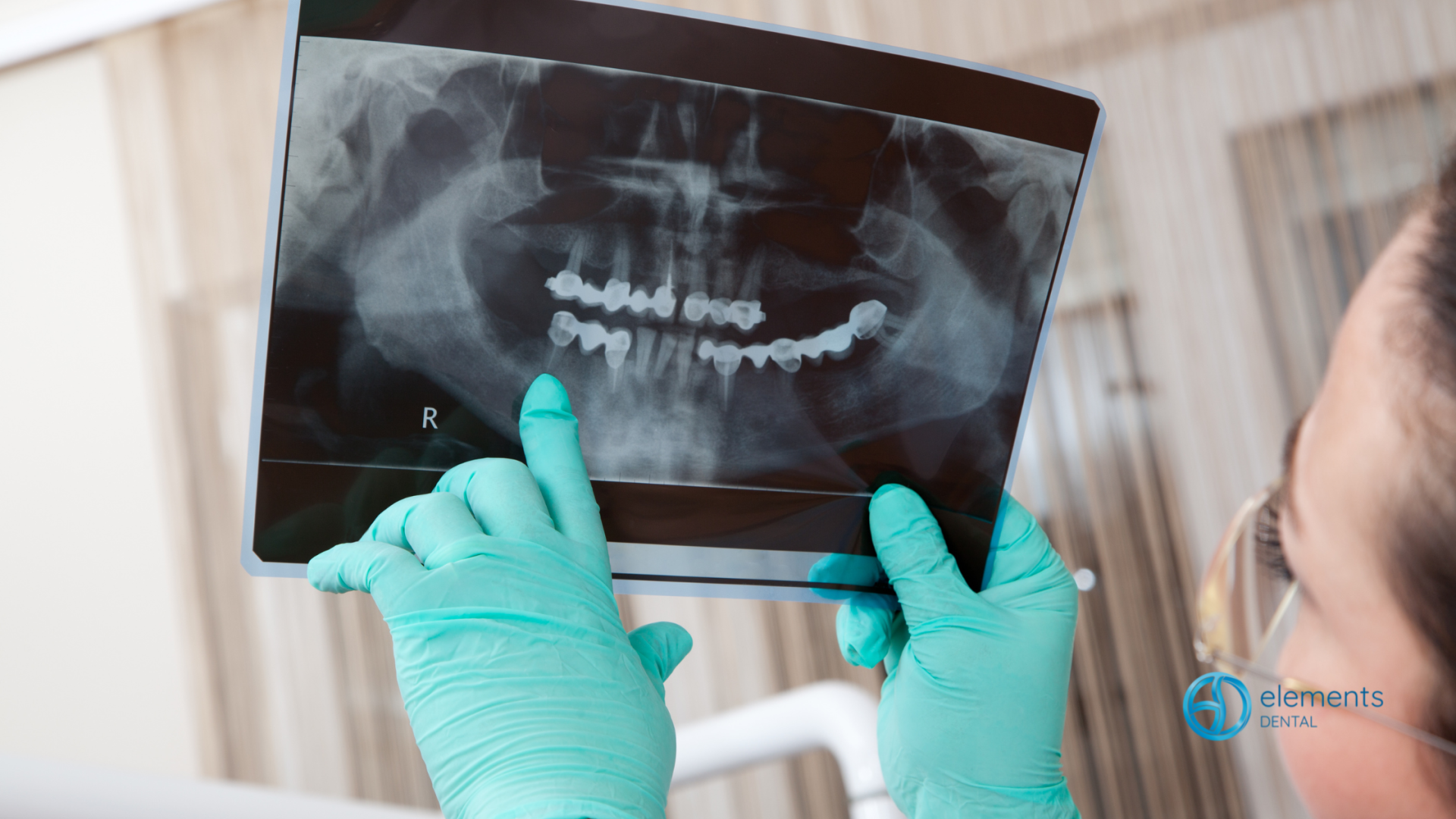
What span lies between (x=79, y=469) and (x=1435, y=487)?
3186 mm

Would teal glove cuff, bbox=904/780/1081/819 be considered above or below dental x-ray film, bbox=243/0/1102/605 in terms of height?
below

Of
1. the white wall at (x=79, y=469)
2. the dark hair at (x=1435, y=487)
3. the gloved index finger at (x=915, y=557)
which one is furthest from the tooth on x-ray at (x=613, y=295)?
the white wall at (x=79, y=469)

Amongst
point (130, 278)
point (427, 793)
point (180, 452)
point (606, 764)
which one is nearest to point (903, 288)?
point (606, 764)

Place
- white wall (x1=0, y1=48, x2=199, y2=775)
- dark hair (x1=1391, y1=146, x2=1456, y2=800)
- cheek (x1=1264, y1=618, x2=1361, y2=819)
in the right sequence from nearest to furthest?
dark hair (x1=1391, y1=146, x2=1456, y2=800) < cheek (x1=1264, y1=618, x2=1361, y2=819) < white wall (x1=0, y1=48, x2=199, y2=775)

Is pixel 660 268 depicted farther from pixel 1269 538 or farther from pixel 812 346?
pixel 1269 538

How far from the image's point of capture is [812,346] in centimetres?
67

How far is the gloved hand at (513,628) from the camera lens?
0.62m

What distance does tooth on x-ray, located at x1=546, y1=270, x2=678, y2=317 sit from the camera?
0.62m

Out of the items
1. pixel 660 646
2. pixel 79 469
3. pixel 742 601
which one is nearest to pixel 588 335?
pixel 660 646

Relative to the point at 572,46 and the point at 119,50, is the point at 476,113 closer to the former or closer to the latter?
the point at 572,46

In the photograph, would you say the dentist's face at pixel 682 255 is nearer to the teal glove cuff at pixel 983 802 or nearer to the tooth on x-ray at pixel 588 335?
the tooth on x-ray at pixel 588 335

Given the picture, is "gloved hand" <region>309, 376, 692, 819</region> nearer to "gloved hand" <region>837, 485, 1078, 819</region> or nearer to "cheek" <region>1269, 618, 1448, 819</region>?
"gloved hand" <region>837, 485, 1078, 819</region>

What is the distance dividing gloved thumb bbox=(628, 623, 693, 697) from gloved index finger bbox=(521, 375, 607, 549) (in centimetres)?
15

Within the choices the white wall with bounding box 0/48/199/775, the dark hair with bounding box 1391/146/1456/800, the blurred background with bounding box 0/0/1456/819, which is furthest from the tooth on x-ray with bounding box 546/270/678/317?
the white wall with bounding box 0/48/199/775
